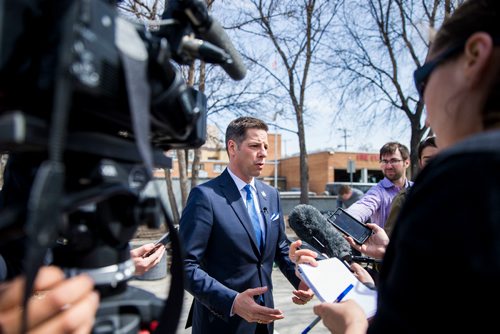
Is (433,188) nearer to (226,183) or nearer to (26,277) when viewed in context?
(26,277)

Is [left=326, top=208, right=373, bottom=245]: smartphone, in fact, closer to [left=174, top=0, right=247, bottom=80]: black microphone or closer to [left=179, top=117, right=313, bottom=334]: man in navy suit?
[left=179, top=117, right=313, bottom=334]: man in navy suit

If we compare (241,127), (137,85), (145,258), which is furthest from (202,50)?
(241,127)

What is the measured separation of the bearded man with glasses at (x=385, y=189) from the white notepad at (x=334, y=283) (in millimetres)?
2030

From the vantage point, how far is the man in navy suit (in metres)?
2.21

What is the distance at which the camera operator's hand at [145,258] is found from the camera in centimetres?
176

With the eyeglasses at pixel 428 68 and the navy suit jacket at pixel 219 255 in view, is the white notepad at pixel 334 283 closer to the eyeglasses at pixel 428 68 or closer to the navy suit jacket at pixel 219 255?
the navy suit jacket at pixel 219 255

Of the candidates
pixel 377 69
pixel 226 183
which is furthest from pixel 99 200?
pixel 377 69

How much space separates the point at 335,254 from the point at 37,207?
1.87 m

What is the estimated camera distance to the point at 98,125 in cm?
77

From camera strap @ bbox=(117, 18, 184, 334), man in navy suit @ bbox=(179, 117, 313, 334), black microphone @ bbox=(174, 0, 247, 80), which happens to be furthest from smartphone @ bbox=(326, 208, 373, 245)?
camera strap @ bbox=(117, 18, 184, 334)

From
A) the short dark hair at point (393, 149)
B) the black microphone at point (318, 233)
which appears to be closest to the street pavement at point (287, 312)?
the black microphone at point (318, 233)

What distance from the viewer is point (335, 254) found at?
2217mm

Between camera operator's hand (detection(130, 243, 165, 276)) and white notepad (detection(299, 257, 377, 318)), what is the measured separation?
677 mm

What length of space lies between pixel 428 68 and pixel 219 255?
1.80m
